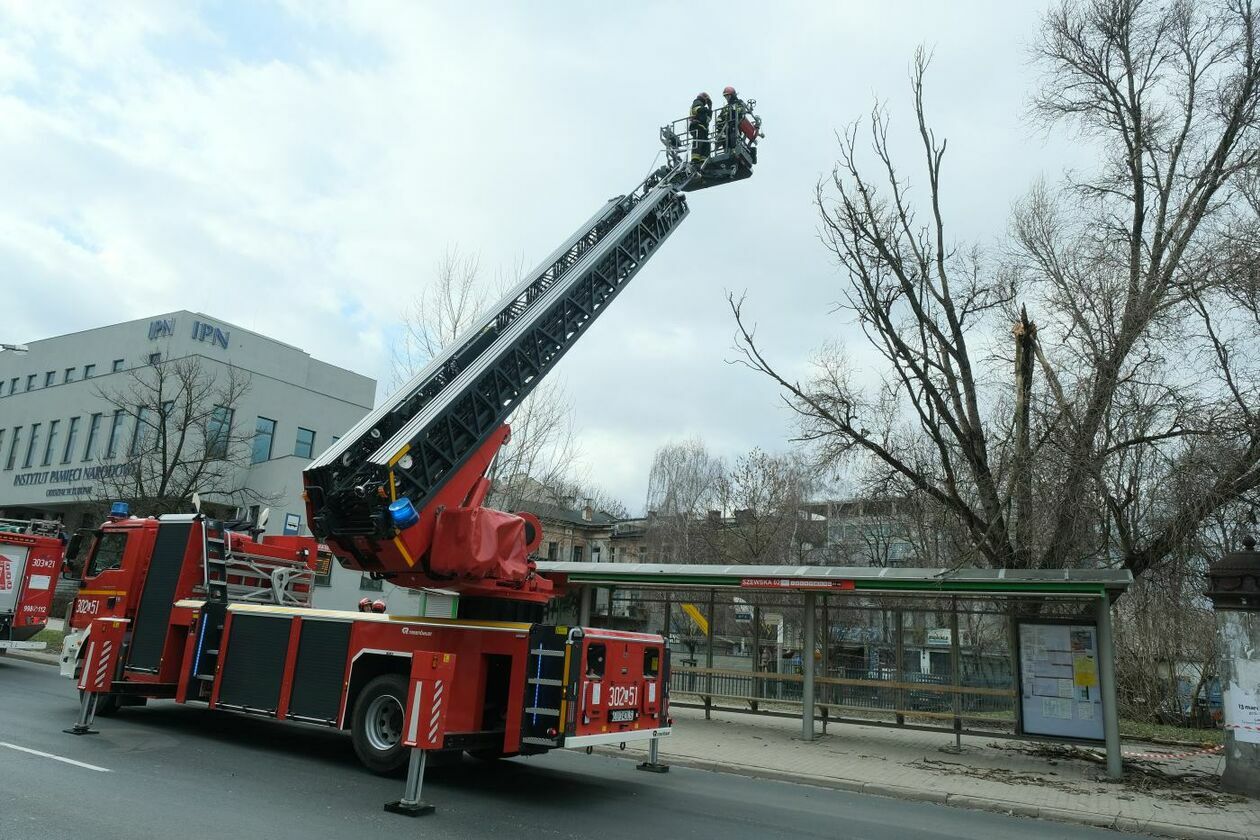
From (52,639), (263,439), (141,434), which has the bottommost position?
(52,639)

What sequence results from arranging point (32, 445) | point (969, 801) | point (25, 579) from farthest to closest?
point (32, 445)
point (25, 579)
point (969, 801)

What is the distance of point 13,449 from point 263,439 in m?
14.7

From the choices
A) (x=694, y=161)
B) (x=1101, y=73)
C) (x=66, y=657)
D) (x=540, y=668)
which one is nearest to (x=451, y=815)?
(x=540, y=668)

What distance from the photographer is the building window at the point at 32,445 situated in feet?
133

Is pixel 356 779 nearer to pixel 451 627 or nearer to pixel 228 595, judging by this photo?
pixel 451 627

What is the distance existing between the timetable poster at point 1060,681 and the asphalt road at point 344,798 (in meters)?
3.75

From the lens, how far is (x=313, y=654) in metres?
9.87

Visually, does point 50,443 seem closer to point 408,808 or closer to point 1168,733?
point 408,808

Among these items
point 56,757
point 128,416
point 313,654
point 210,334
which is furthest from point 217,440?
point 56,757

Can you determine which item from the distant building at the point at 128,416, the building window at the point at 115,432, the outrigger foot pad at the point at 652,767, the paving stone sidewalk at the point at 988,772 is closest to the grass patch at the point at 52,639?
the distant building at the point at 128,416

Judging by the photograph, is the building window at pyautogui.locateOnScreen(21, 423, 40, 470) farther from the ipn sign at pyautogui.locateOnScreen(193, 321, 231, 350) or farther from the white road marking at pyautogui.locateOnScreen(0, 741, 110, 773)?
the white road marking at pyautogui.locateOnScreen(0, 741, 110, 773)

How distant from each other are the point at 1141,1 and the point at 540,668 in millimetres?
17779

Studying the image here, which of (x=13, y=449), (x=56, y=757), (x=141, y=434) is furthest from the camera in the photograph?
(x=13, y=449)

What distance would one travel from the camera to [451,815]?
7.54 metres
